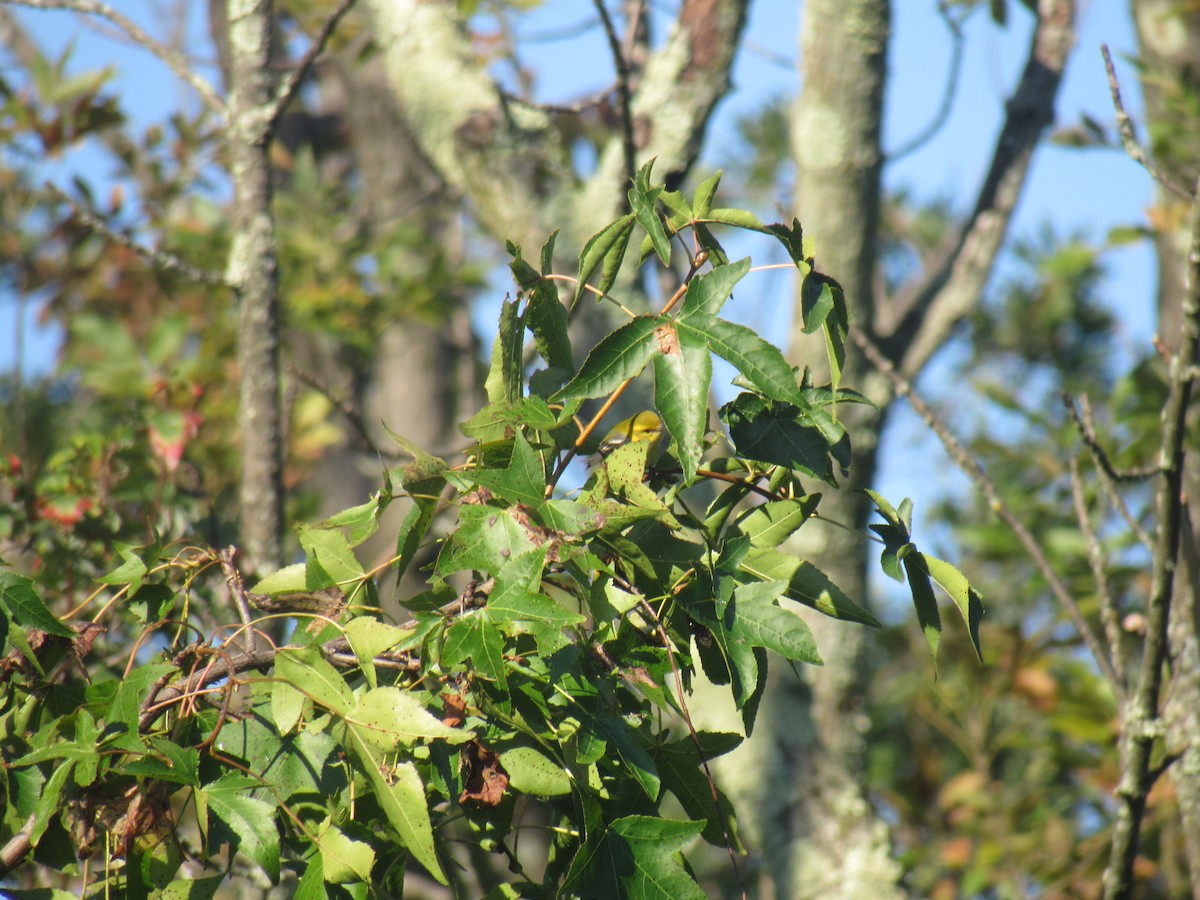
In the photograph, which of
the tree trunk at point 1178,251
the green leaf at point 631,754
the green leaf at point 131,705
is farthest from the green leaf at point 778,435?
the tree trunk at point 1178,251

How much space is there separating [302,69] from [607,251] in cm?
82

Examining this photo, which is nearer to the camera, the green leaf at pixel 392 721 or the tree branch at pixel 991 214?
the green leaf at pixel 392 721

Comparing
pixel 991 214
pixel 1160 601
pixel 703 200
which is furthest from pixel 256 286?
pixel 991 214

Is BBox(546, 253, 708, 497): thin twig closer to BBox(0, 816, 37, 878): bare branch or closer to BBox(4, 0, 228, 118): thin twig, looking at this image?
BBox(0, 816, 37, 878): bare branch

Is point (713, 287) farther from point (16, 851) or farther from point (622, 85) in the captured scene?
point (622, 85)

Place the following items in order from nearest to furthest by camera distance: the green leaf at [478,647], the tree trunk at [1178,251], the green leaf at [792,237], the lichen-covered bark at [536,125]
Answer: the green leaf at [478,647] → the green leaf at [792,237] → the tree trunk at [1178,251] → the lichen-covered bark at [536,125]

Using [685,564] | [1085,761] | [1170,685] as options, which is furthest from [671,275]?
[1085,761]

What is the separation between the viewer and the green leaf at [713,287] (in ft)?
2.53

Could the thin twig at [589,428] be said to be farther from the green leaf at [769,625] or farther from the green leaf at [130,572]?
the green leaf at [130,572]

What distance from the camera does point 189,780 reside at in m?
0.71

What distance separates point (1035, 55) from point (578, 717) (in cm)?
202

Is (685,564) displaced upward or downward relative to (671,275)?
downward

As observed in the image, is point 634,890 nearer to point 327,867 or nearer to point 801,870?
point 327,867

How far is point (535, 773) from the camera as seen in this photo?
0.75 m
